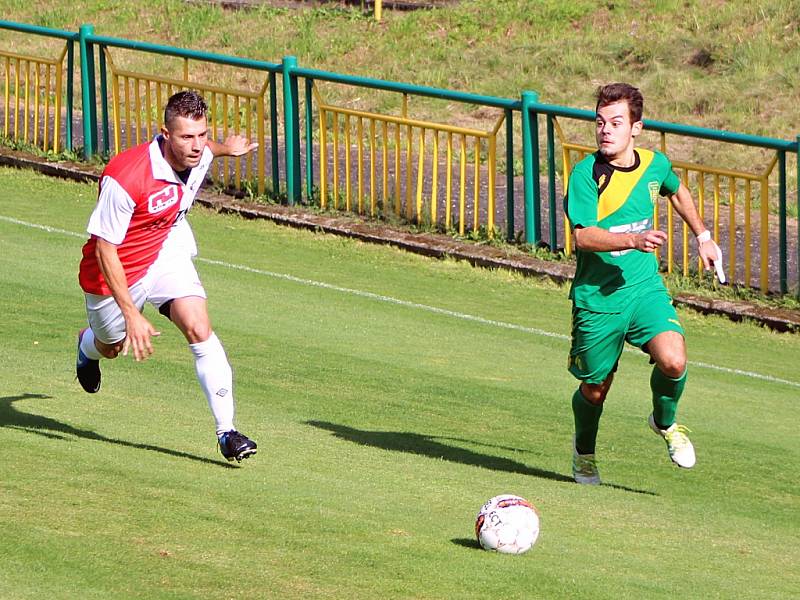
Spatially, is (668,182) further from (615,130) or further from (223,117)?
(223,117)

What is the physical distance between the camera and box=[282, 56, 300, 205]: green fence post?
60.3 feet

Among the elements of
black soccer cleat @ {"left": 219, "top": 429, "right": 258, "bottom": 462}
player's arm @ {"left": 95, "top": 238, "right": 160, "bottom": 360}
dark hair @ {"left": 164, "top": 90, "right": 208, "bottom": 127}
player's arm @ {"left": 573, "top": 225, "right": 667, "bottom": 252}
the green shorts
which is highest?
dark hair @ {"left": 164, "top": 90, "right": 208, "bottom": 127}

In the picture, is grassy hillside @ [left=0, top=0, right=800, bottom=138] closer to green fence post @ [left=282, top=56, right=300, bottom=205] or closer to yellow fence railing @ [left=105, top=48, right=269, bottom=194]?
yellow fence railing @ [left=105, top=48, right=269, bottom=194]

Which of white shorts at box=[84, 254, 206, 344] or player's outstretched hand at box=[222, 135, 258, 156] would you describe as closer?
white shorts at box=[84, 254, 206, 344]

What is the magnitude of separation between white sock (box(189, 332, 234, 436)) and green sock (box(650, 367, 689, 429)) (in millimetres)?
2294

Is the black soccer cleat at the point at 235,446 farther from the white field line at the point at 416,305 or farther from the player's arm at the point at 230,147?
the white field line at the point at 416,305

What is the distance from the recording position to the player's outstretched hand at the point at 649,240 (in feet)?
25.4

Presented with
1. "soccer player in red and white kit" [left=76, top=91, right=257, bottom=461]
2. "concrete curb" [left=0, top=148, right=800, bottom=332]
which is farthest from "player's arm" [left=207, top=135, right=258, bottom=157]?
"concrete curb" [left=0, top=148, right=800, bottom=332]

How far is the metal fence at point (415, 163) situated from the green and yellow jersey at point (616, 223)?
655cm

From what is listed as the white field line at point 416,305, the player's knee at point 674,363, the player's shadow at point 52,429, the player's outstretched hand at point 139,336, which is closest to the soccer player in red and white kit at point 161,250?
the player's outstretched hand at point 139,336

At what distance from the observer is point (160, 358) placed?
37.0 ft

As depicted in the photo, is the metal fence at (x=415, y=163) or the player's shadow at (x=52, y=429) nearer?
the player's shadow at (x=52, y=429)

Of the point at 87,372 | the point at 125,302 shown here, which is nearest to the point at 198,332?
the point at 125,302

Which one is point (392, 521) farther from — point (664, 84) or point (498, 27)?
point (498, 27)
